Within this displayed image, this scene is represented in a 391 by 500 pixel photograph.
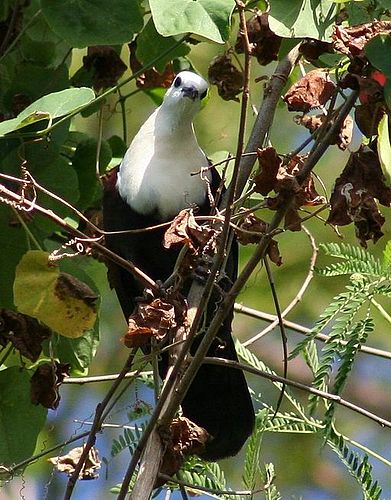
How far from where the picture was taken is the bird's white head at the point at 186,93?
165 centimetres

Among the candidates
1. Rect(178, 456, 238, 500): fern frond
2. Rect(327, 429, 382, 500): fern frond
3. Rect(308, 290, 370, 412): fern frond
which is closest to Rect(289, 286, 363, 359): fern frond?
Rect(308, 290, 370, 412): fern frond

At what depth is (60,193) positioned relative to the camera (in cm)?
143

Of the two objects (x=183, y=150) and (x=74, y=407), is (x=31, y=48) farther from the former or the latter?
(x=74, y=407)

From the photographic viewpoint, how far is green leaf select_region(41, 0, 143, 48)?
4.30 ft

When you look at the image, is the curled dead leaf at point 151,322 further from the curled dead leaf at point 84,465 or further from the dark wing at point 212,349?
the dark wing at point 212,349

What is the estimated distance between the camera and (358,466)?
1364mm

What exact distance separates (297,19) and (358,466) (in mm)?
570

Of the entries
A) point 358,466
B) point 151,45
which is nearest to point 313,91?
point 151,45

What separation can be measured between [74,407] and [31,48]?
114 cm

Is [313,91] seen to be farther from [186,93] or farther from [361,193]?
[186,93]

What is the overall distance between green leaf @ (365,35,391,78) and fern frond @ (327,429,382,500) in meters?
0.53

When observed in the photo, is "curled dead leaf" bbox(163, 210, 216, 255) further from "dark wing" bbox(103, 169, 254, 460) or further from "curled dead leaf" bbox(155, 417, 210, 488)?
"dark wing" bbox(103, 169, 254, 460)

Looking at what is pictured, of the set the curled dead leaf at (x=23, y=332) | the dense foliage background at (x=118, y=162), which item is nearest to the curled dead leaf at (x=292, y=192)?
the dense foliage background at (x=118, y=162)

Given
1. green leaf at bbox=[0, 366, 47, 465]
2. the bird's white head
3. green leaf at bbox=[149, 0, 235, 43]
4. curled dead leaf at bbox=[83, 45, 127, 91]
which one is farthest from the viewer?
the bird's white head
